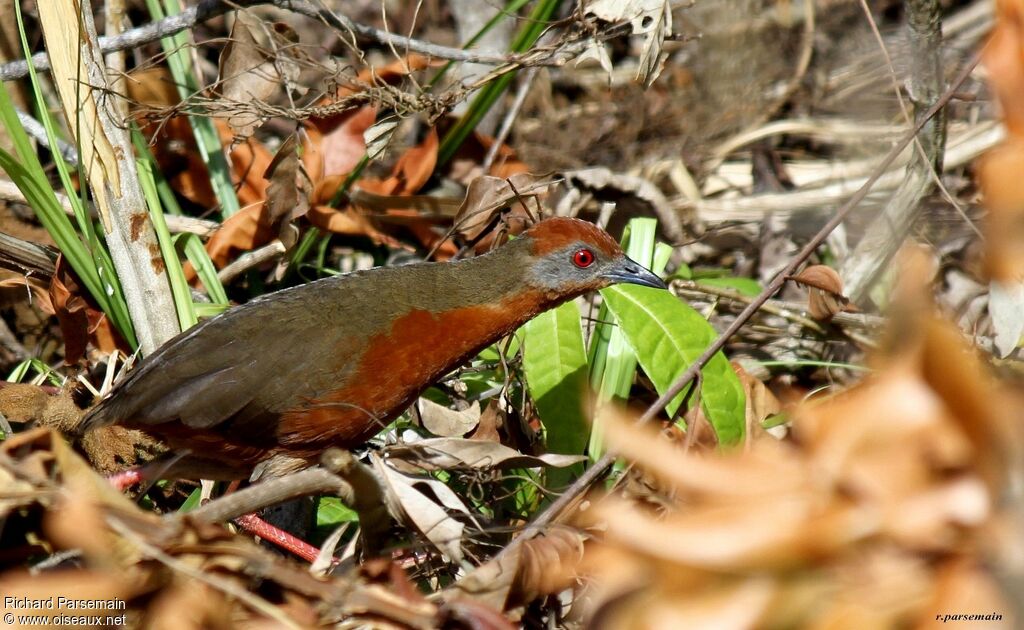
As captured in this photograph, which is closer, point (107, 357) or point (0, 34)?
point (107, 357)

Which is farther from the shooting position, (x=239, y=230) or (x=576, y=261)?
(x=239, y=230)

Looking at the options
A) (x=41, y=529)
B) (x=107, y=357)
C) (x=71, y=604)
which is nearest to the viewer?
(x=71, y=604)

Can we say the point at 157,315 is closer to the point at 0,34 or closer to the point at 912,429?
the point at 0,34

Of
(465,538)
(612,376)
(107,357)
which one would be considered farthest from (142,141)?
(465,538)

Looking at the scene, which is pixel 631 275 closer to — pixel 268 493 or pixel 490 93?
pixel 490 93

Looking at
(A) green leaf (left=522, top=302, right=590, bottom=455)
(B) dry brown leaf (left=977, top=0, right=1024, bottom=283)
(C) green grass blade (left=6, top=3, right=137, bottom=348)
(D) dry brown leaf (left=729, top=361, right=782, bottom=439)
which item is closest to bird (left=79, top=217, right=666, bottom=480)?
(A) green leaf (left=522, top=302, right=590, bottom=455)

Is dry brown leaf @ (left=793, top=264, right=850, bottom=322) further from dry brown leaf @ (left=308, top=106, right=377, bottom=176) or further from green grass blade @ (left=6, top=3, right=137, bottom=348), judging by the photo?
green grass blade @ (left=6, top=3, right=137, bottom=348)

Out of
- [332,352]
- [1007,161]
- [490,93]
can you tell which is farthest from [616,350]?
[1007,161]

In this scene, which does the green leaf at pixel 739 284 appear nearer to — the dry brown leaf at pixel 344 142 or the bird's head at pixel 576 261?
the bird's head at pixel 576 261
